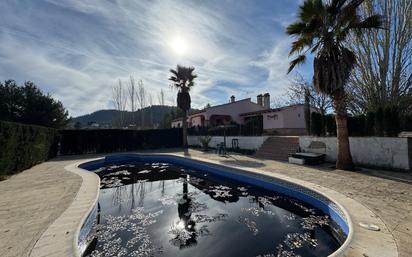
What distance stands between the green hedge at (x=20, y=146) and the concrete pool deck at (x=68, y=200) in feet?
3.30

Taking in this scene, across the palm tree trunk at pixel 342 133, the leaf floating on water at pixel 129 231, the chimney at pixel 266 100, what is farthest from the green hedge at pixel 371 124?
the chimney at pixel 266 100

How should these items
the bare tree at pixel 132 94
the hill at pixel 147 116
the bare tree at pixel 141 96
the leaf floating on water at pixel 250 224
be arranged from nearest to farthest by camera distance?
the leaf floating on water at pixel 250 224
the bare tree at pixel 132 94
the bare tree at pixel 141 96
the hill at pixel 147 116

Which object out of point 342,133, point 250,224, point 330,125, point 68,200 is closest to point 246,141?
point 330,125

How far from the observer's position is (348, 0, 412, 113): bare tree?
11.9 m

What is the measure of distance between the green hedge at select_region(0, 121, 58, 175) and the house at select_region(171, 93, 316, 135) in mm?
15154

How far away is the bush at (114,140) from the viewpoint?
758 inches

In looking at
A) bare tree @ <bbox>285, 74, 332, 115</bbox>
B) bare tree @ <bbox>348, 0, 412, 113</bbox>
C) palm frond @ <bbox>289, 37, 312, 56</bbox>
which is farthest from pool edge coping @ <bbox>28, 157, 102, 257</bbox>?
bare tree @ <bbox>285, 74, 332, 115</bbox>

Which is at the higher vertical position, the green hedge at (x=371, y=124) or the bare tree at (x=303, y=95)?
the bare tree at (x=303, y=95)

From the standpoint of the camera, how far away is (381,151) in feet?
29.9

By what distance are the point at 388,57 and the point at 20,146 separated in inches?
808

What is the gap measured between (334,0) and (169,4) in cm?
663

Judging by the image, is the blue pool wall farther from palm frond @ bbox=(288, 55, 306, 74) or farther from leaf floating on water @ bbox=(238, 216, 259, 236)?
palm frond @ bbox=(288, 55, 306, 74)

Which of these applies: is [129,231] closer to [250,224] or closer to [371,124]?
[250,224]

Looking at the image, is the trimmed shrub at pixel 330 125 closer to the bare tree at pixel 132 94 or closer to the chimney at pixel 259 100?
the chimney at pixel 259 100
